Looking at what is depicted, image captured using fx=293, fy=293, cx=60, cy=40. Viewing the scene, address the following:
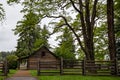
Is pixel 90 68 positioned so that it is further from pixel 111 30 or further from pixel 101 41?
pixel 101 41

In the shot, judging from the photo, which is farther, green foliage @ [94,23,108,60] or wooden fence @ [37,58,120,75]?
green foliage @ [94,23,108,60]

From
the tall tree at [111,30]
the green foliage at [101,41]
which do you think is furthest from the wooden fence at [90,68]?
the green foliage at [101,41]

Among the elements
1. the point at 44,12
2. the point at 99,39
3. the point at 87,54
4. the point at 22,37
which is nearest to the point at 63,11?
the point at 44,12

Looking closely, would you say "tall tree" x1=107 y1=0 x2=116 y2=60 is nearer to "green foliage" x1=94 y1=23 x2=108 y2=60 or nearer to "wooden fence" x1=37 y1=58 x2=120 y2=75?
"wooden fence" x1=37 y1=58 x2=120 y2=75

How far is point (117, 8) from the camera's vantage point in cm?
3725

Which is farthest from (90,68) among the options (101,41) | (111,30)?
(101,41)

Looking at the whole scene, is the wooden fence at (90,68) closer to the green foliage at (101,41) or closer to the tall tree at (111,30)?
the tall tree at (111,30)

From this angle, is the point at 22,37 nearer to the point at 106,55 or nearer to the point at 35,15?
the point at 106,55

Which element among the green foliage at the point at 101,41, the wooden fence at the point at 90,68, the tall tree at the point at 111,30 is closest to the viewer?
the wooden fence at the point at 90,68

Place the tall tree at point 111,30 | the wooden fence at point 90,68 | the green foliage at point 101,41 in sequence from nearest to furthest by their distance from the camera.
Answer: the wooden fence at point 90,68 → the tall tree at point 111,30 → the green foliage at point 101,41

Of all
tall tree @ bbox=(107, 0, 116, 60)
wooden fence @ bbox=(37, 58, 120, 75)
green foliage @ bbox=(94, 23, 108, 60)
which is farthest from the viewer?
green foliage @ bbox=(94, 23, 108, 60)

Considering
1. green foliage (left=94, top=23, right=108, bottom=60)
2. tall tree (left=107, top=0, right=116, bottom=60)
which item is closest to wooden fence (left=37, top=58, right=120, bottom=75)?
tall tree (left=107, top=0, right=116, bottom=60)

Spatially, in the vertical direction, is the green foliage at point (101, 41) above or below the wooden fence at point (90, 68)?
above

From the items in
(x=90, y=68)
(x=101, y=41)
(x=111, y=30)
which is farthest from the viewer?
(x=101, y=41)
